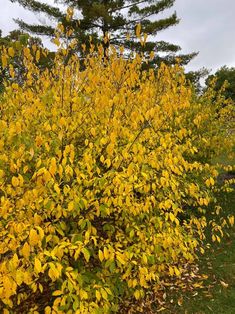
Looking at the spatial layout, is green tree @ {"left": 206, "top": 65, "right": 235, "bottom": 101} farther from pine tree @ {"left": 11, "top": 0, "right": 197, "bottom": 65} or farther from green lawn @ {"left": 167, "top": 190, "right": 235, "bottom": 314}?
green lawn @ {"left": 167, "top": 190, "right": 235, "bottom": 314}

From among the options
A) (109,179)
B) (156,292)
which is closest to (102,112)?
(109,179)

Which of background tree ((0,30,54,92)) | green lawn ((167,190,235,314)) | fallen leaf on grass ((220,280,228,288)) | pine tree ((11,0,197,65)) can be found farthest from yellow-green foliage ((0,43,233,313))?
pine tree ((11,0,197,65))

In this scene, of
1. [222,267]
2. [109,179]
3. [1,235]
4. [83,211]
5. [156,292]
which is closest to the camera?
[1,235]

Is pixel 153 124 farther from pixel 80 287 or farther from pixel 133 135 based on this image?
pixel 80 287

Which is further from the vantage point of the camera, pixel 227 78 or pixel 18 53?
pixel 227 78

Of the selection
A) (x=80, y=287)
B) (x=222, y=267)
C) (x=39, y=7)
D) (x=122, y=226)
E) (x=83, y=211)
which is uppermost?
(x=39, y=7)

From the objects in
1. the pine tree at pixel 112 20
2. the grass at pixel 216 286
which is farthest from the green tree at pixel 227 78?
the grass at pixel 216 286

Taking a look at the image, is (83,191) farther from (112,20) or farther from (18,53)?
(112,20)

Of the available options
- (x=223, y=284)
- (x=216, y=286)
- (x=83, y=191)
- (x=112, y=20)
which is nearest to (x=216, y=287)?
(x=216, y=286)

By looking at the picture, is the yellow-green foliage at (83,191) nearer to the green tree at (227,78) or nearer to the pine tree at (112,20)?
the pine tree at (112,20)

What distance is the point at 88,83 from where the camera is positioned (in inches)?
167

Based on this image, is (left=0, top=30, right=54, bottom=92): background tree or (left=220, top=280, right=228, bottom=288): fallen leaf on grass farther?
(left=220, top=280, right=228, bottom=288): fallen leaf on grass

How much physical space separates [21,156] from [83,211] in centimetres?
89

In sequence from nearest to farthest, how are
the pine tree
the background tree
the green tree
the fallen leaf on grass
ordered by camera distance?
the background tree
the fallen leaf on grass
the pine tree
the green tree
